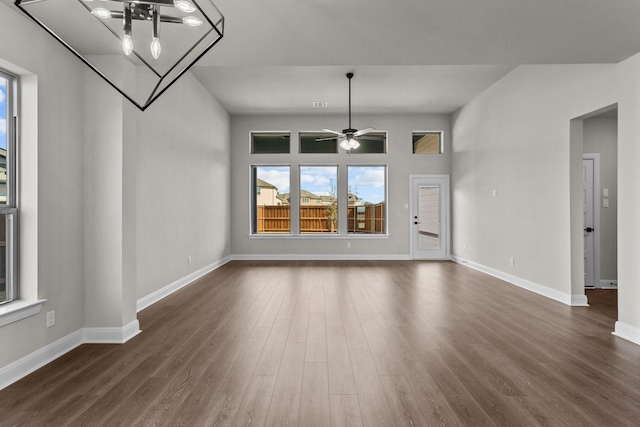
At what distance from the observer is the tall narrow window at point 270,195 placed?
8586 mm

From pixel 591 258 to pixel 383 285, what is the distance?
3.20 meters

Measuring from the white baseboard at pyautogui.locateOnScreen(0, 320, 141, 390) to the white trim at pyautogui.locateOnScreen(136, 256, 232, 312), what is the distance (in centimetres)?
85

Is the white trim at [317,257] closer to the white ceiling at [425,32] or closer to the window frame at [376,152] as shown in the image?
the window frame at [376,152]

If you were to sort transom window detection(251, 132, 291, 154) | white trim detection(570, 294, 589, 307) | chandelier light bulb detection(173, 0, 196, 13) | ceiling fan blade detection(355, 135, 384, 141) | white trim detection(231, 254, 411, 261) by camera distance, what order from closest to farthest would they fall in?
chandelier light bulb detection(173, 0, 196, 13) → white trim detection(570, 294, 589, 307) → ceiling fan blade detection(355, 135, 384, 141) → white trim detection(231, 254, 411, 261) → transom window detection(251, 132, 291, 154)

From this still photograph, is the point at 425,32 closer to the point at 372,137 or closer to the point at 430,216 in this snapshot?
the point at 372,137

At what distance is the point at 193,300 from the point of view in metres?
4.63

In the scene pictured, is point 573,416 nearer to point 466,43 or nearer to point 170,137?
point 466,43

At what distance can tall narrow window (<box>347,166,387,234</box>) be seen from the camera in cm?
859

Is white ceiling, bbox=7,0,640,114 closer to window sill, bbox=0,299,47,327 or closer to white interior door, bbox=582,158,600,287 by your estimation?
window sill, bbox=0,299,47,327

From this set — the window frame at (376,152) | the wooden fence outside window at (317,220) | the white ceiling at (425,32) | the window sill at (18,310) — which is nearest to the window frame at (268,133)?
the wooden fence outside window at (317,220)

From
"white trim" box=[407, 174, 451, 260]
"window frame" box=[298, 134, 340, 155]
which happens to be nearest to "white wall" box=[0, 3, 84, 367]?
"window frame" box=[298, 134, 340, 155]

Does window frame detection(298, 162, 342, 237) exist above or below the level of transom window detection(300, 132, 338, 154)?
below

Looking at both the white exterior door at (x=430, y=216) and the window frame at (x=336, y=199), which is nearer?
the white exterior door at (x=430, y=216)

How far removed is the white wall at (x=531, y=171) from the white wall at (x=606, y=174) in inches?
39.6
